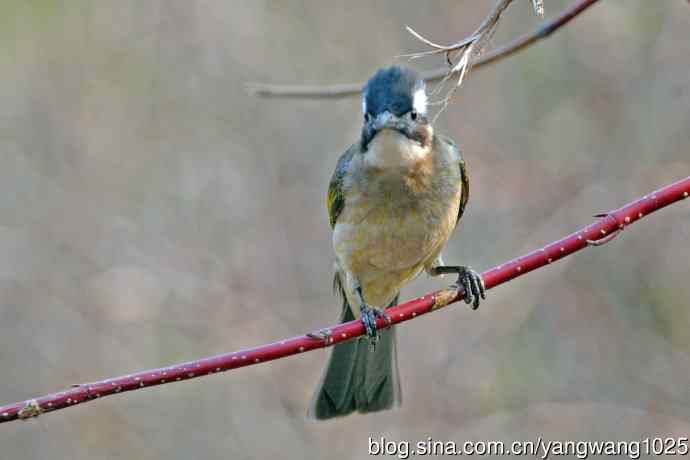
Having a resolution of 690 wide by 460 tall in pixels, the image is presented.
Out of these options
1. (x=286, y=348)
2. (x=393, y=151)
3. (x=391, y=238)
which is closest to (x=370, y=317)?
(x=391, y=238)

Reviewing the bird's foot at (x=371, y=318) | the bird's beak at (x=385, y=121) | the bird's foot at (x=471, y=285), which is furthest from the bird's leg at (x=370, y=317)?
the bird's beak at (x=385, y=121)

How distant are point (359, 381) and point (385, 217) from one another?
50.8 inches

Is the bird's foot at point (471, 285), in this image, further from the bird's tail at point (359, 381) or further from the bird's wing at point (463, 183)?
the bird's tail at point (359, 381)

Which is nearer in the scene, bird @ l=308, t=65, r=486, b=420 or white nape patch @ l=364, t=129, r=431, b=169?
bird @ l=308, t=65, r=486, b=420

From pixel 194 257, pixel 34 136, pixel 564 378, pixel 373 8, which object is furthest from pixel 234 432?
pixel 373 8

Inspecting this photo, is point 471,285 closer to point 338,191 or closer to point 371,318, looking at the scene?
point 371,318

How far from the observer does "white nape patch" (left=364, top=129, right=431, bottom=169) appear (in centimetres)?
508

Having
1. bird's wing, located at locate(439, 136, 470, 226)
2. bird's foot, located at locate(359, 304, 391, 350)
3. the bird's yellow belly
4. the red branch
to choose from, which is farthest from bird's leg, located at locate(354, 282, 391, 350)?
bird's wing, located at locate(439, 136, 470, 226)

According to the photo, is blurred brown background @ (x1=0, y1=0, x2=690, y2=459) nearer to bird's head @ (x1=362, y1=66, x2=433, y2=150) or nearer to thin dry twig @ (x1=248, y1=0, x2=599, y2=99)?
bird's head @ (x1=362, y1=66, x2=433, y2=150)

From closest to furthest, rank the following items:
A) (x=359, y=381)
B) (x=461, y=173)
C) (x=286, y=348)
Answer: (x=286, y=348)
(x=461, y=173)
(x=359, y=381)

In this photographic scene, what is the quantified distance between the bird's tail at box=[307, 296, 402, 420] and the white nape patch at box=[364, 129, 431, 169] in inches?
49.2

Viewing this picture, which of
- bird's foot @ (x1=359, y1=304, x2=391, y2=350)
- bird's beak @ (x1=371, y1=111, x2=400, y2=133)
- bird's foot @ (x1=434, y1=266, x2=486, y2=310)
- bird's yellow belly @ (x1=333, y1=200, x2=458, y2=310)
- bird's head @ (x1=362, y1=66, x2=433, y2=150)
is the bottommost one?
bird's foot @ (x1=359, y1=304, x2=391, y2=350)

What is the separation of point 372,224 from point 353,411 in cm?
139

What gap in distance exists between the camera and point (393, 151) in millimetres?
5184
